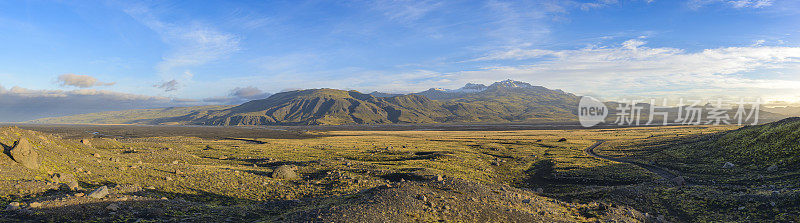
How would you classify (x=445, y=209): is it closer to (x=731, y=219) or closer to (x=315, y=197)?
(x=315, y=197)

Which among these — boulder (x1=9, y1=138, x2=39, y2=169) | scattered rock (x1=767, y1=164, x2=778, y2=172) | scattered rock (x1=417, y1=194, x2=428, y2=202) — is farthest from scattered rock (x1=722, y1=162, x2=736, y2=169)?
boulder (x1=9, y1=138, x2=39, y2=169)

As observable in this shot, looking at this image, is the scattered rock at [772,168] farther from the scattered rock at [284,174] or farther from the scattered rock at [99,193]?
the scattered rock at [99,193]

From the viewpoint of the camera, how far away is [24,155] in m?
23.0

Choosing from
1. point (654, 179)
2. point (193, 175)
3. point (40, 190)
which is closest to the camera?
point (40, 190)

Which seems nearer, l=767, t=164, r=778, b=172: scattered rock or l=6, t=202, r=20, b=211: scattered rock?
l=6, t=202, r=20, b=211: scattered rock

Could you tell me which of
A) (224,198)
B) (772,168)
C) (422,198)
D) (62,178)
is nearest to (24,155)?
(62,178)

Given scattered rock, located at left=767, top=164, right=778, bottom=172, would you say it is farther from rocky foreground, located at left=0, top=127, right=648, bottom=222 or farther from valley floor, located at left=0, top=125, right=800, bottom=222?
rocky foreground, located at left=0, top=127, right=648, bottom=222

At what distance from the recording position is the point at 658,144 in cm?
7731

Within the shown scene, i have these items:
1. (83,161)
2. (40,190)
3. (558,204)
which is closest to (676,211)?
(558,204)

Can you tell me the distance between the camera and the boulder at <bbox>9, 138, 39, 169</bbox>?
22562 mm

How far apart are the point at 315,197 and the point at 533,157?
48.7 meters

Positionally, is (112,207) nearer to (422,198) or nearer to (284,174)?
(284,174)

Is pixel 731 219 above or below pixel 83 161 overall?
below

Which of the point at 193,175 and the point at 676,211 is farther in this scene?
the point at 193,175
